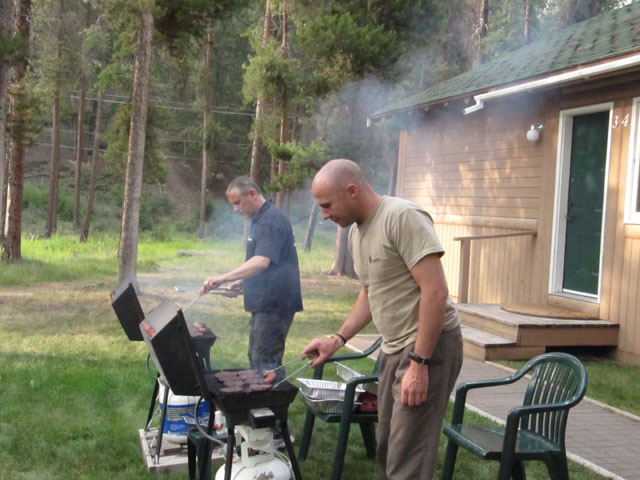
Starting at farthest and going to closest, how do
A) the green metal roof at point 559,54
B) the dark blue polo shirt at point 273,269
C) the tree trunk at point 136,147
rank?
the tree trunk at point 136,147, the green metal roof at point 559,54, the dark blue polo shirt at point 273,269

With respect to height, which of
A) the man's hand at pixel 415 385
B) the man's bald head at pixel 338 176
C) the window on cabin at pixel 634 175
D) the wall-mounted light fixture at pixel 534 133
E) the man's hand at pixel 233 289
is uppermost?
the wall-mounted light fixture at pixel 534 133

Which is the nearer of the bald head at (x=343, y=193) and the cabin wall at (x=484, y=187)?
the bald head at (x=343, y=193)

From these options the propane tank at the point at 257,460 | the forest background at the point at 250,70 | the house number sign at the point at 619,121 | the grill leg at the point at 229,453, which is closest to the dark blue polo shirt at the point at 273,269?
the propane tank at the point at 257,460

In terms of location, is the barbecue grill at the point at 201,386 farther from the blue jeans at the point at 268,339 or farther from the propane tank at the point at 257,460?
the blue jeans at the point at 268,339

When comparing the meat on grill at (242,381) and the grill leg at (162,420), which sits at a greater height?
the meat on grill at (242,381)

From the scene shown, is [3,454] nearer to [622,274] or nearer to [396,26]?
[622,274]

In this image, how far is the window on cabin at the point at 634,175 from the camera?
6.69 m

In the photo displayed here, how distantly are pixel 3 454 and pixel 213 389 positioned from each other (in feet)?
6.02

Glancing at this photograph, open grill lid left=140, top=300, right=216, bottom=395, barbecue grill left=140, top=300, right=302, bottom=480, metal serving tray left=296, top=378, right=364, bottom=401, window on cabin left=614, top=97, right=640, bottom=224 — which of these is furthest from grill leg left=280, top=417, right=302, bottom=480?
window on cabin left=614, top=97, right=640, bottom=224

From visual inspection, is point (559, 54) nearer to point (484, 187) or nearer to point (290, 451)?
point (484, 187)

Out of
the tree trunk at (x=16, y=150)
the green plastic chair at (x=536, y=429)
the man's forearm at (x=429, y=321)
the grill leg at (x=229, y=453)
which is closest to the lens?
the man's forearm at (x=429, y=321)

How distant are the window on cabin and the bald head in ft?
16.2

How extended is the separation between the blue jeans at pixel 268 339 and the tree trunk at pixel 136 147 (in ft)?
21.4

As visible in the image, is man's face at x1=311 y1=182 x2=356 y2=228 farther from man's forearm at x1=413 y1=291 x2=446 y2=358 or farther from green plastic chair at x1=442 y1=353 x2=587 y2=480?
green plastic chair at x1=442 y1=353 x2=587 y2=480
